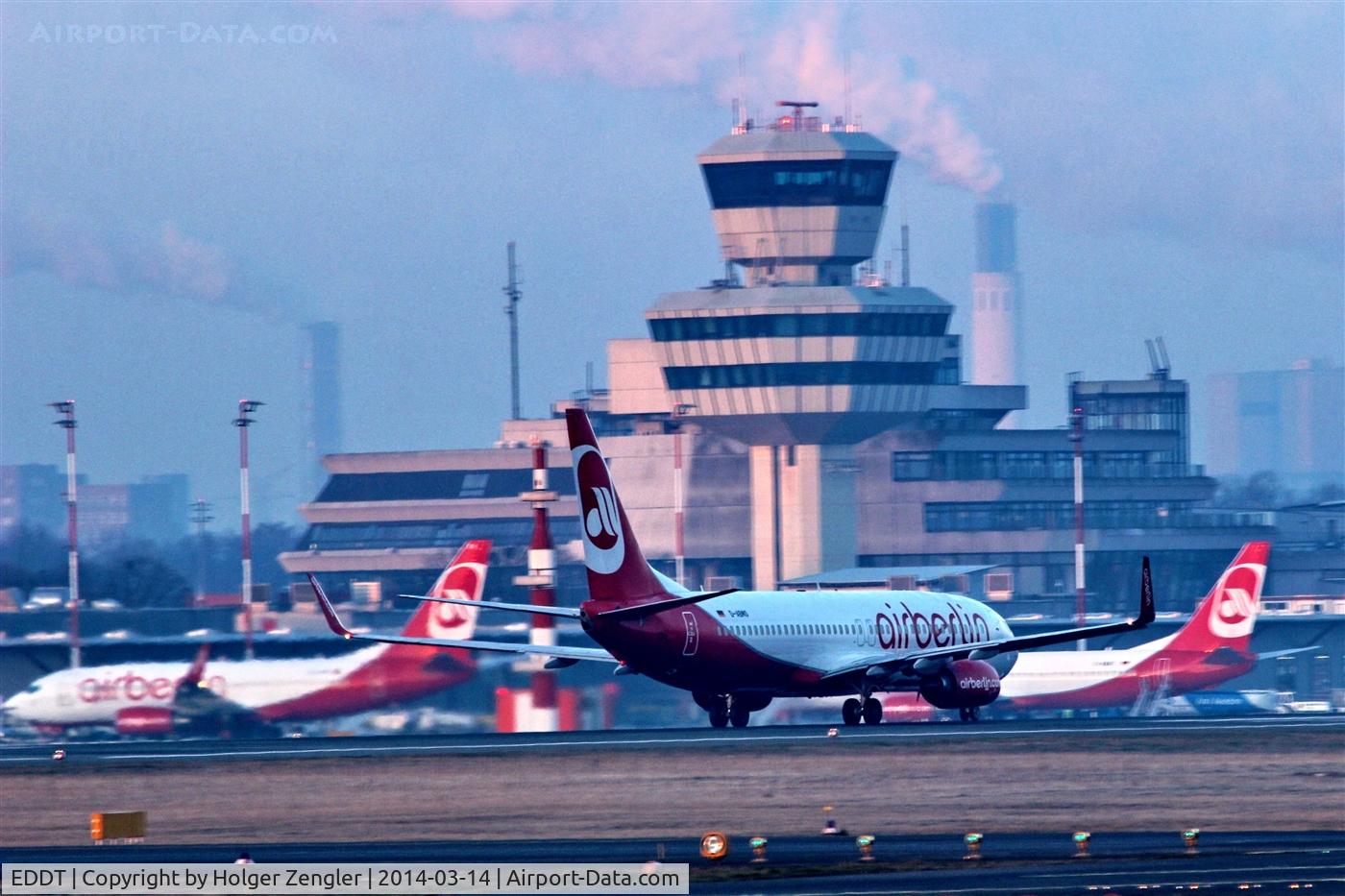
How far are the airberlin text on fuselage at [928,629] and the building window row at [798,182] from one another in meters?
79.4

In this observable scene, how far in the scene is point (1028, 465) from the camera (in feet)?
534

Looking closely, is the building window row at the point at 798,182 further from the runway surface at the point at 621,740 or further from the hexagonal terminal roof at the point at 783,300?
the runway surface at the point at 621,740

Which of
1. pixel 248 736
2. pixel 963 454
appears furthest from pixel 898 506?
pixel 248 736

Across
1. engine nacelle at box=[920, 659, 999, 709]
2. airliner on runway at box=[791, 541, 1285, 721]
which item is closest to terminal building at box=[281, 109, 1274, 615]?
airliner on runway at box=[791, 541, 1285, 721]

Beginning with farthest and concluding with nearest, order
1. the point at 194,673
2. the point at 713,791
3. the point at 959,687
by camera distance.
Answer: the point at 194,673, the point at 959,687, the point at 713,791

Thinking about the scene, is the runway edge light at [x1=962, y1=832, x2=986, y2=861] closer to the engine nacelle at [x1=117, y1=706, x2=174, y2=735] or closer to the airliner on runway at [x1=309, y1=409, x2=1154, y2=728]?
the airliner on runway at [x1=309, y1=409, x2=1154, y2=728]

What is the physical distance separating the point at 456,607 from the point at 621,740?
18.9 metres

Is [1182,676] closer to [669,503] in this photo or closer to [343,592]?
[669,503]

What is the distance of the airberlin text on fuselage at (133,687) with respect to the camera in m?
62.3

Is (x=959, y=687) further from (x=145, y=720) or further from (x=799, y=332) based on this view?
(x=799, y=332)

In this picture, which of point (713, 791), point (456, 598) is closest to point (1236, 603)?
point (456, 598)

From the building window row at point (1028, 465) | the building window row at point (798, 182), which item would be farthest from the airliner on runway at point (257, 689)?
the building window row at point (1028, 465)

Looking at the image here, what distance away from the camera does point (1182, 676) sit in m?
73.9

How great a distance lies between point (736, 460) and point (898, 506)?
41.6 feet
